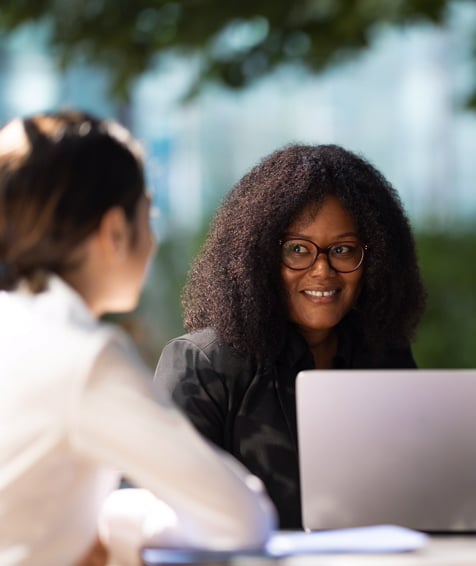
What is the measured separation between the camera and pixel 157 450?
1558 mm

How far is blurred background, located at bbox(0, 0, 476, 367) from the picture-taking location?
207 inches

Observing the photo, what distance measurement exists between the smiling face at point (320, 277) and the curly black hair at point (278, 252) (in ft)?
0.06

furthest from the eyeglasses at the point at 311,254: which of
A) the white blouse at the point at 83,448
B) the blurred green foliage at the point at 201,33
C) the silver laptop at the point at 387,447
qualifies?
the blurred green foliage at the point at 201,33

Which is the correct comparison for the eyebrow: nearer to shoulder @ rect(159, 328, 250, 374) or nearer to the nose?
the nose

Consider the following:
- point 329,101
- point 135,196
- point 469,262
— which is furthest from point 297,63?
point 135,196

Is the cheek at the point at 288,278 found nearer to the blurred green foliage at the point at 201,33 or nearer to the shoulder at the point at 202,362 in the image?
the shoulder at the point at 202,362

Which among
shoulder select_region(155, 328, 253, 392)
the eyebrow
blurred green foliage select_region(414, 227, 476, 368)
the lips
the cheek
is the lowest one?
blurred green foliage select_region(414, 227, 476, 368)

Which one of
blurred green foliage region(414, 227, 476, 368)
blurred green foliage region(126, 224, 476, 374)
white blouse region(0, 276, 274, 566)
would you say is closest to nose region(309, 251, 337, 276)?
white blouse region(0, 276, 274, 566)

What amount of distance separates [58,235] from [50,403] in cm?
24

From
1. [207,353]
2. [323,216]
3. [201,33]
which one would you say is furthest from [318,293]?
[201,33]

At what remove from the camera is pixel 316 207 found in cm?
262

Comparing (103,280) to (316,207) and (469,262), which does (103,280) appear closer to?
(316,207)

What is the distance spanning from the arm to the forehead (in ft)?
3.51

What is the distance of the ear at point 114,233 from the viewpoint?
5.49ft
